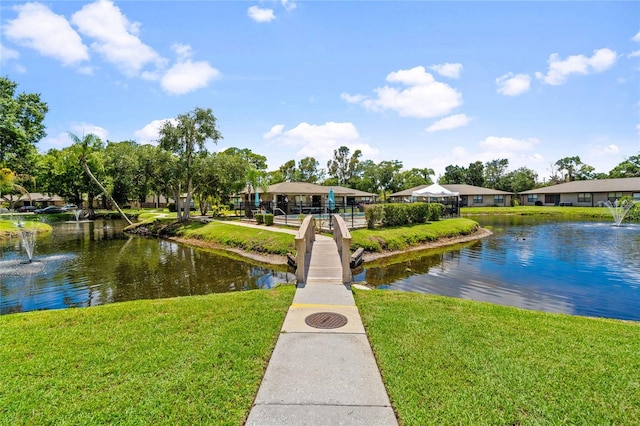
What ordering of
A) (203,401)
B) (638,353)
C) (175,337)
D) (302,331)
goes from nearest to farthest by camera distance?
(203,401), (638,353), (175,337), (302,331)

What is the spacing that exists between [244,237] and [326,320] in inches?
524

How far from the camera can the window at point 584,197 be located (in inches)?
1837

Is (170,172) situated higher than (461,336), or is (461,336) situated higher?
(170,172)

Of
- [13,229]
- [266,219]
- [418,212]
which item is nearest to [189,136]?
[266,219]

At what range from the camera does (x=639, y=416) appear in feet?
10.8

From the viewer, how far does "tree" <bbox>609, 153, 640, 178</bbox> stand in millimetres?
56625

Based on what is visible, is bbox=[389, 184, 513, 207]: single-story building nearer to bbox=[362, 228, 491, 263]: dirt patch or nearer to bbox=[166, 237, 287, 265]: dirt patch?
bbox=[362, 228, 491, 263]: dirt patch

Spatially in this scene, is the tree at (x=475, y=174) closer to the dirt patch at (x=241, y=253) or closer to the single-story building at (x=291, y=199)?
the single-story building at (x=291, y=199)

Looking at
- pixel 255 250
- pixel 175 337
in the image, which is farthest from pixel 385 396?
pixel 255 250

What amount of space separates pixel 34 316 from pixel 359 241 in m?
12.2

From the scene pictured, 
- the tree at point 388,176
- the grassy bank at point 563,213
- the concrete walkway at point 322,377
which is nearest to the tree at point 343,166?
the tree at point 388,176

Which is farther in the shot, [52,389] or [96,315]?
[96,315]

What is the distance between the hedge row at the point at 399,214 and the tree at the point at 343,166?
4710 centimetres

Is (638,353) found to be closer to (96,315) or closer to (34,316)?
(96,315)
